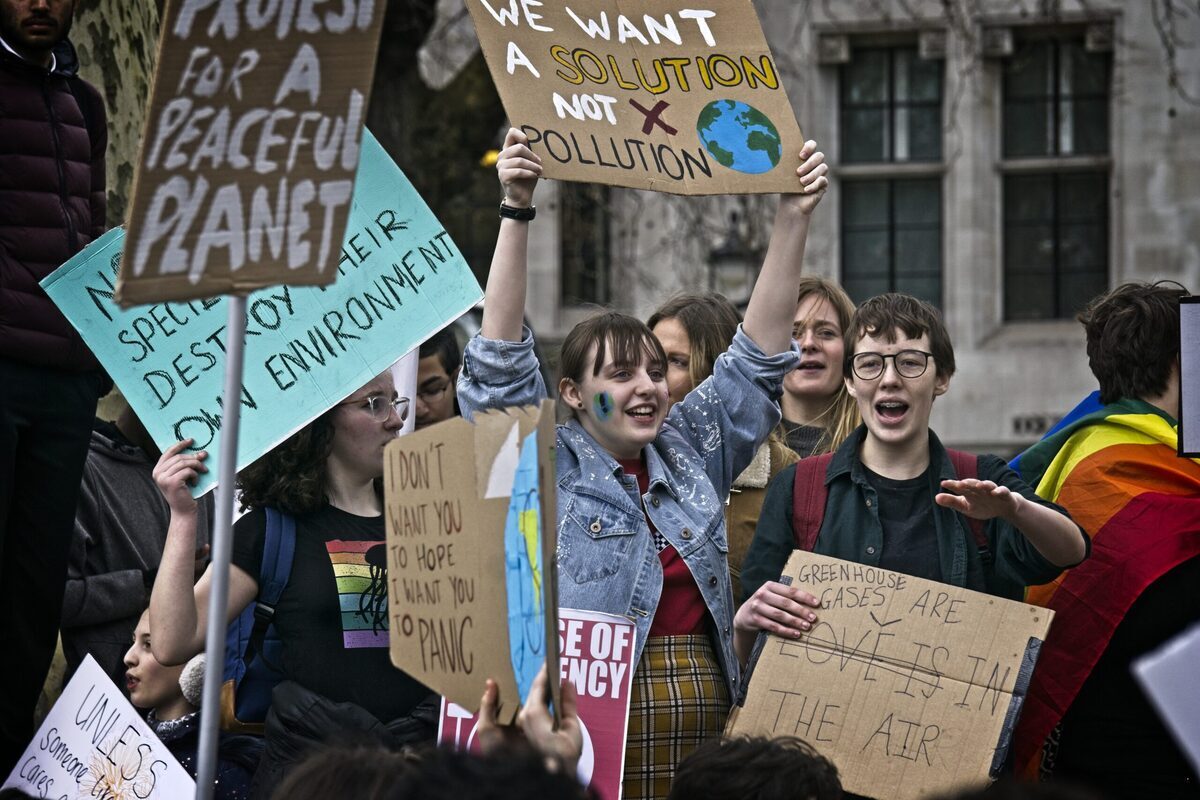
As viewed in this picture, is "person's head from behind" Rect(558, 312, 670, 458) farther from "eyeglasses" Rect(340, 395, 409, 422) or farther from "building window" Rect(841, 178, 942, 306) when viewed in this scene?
"building window" Rect(841, 178, 942, 306)

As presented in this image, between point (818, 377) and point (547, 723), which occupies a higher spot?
point (818, 377)

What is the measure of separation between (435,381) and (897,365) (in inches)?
58.3

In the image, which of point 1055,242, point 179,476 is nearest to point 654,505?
point 179,476

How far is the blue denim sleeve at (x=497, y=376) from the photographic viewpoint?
153 inches

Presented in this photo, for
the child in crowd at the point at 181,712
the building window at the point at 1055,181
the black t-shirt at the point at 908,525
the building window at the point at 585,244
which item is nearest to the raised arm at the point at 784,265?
the black t-shirt at the point at 908,525

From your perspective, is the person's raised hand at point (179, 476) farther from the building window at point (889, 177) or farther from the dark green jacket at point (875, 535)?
the building window at point (889, 177)

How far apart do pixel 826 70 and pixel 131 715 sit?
13.1 metres

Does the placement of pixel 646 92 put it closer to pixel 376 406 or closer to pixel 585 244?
pixel 376 406

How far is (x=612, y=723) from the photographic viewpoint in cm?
367

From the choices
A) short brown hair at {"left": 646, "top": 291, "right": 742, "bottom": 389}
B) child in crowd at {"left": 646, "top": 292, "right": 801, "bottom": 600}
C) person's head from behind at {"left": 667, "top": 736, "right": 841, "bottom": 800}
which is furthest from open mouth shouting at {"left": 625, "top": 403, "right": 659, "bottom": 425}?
person's head from behind at {"left": 667, "top": 736, "right": 841, "bottom": 800}

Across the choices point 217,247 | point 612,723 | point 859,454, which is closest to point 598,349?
point 859,454

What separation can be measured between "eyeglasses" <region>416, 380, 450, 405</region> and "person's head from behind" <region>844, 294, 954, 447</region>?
1304mm

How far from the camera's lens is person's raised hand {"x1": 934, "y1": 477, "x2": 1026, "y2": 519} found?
3584 millimetres

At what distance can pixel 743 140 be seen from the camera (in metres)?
4.08
